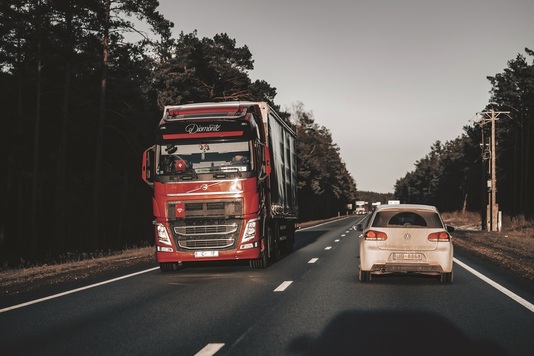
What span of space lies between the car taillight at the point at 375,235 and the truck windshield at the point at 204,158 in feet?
10.3

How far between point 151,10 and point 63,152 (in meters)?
8.96

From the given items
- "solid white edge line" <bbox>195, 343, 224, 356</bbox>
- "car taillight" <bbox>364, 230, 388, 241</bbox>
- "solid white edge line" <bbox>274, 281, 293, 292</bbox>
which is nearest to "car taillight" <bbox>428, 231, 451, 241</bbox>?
"car taillight" <bbox>364, 230, 388, 241</bbox>

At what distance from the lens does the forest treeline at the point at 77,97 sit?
1243 inches

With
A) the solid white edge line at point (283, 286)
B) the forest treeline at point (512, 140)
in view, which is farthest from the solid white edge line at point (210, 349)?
the forest treeline at point (512, 140)

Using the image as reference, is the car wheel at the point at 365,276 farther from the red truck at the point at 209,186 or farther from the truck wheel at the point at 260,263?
the truck wheel at the point at 260,263

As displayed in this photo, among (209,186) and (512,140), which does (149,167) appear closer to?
(209,186)

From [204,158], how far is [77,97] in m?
22.9

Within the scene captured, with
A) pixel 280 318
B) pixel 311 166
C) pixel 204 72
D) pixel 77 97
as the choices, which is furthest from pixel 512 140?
pixel 280 318

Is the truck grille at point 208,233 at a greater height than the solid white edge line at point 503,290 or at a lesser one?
greater

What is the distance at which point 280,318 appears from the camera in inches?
312

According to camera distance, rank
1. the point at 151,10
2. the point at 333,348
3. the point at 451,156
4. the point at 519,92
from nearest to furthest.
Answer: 1. the point at 333,348
2. the point at 151,10
3. the point at 519,92
4. the point at 451,156

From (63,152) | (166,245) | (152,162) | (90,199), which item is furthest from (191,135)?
(90,199)

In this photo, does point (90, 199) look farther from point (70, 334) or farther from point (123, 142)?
point (70, 334)

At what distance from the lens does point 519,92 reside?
254 feet
